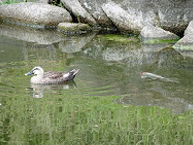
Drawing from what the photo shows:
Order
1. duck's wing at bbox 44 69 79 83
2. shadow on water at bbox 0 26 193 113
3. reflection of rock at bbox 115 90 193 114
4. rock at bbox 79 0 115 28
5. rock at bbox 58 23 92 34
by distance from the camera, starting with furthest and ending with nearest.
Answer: rock at bbox 79 0 115 28 → rock at bbox 58 23 92 34 → duck's wing at bbox 44 69 79 83 → shadow on water at bbox 0 26 193 113 → reflection of rock at bbox 115 90 193 114

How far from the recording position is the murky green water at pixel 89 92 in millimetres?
6133

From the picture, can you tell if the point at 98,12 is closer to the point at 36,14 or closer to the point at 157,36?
the point at 36,14

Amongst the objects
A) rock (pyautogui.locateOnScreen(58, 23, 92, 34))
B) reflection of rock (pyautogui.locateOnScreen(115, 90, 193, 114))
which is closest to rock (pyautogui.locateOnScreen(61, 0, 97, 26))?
rock (pyautogui.locateOnScreen(58, 23, 92, 34))

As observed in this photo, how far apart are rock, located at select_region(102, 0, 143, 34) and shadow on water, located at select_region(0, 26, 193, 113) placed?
0.51 m

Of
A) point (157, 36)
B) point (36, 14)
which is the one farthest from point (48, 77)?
point (36, 14)

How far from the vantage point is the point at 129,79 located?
29.5 feet

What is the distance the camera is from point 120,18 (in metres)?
15.0

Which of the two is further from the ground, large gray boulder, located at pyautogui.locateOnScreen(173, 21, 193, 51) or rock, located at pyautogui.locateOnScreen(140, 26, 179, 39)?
rock, located at pyautogui.locateOnScreen(140, 26, 179, 39)

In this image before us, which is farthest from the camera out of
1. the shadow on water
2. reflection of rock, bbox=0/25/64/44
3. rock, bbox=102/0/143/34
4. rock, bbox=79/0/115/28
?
rock, bbox=79/0/115/28

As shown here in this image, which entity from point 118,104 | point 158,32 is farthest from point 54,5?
point 118,104

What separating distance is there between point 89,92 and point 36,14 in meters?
8.80

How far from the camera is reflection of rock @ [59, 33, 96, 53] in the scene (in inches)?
489

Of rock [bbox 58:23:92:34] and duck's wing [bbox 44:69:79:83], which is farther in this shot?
rock [bbox 58:23:92:34]

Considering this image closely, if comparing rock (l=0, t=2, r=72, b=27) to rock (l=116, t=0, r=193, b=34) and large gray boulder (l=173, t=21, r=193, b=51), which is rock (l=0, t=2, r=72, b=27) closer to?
rock (l=116, t=0, r=193, b=34)
